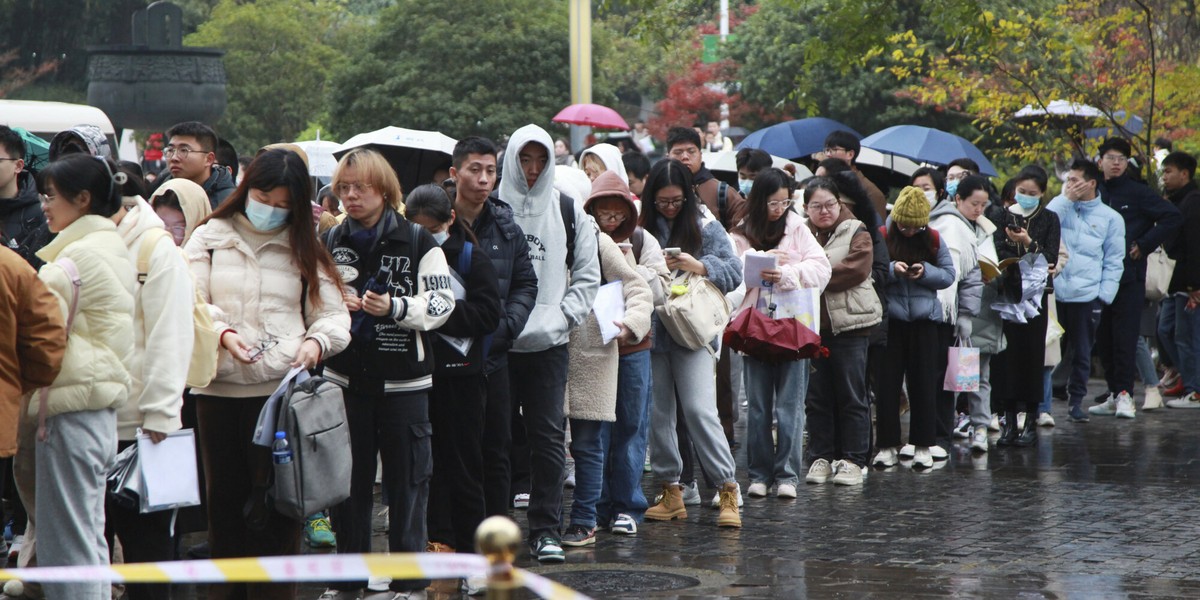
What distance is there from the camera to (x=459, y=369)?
6.99m

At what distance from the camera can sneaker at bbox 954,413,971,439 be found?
42.4 ft

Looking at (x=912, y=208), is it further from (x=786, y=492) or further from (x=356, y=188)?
(x=356, y=188)

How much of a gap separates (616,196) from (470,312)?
1767 mm

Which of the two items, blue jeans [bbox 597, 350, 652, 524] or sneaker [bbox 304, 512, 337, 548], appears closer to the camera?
sneaker [bbox 304, 512, 337, 548]

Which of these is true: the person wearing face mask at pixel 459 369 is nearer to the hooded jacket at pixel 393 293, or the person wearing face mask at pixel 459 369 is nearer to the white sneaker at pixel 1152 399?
the hooded jacket at pixel 393 293

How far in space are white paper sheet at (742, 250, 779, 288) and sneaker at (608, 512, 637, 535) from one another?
5.45 feet

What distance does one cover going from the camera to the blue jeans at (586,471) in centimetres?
816

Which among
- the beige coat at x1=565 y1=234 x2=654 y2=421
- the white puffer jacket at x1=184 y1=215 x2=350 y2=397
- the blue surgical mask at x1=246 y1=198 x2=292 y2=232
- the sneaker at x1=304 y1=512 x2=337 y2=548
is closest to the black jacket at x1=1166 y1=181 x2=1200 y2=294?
the beige coat at x1=565 y1=234 x2=654 y2=421

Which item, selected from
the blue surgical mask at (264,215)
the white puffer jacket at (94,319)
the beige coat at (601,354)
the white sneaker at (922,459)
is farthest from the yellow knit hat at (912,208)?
the white puffer jacket at (94,319)

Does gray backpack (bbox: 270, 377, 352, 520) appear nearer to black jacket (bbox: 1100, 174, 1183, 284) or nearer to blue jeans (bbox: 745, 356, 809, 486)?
blue jeans (bbox: 745, 356, 809, 486)

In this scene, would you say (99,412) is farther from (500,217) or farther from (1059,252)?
(1059,252)

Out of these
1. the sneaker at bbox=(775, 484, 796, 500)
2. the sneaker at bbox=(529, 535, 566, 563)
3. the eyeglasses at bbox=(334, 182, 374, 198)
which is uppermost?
Result: the eyeglasses at bbox=(334, 182, 374, 198)

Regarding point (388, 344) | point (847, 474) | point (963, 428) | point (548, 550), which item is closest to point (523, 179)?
point (388, 344)

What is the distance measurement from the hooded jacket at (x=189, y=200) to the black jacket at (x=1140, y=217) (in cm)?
896
